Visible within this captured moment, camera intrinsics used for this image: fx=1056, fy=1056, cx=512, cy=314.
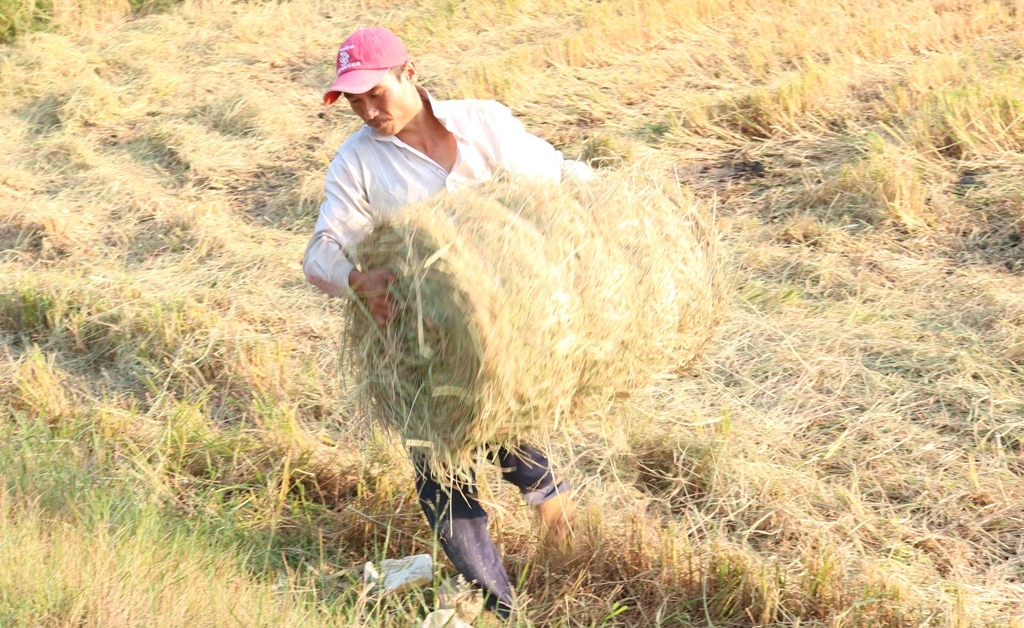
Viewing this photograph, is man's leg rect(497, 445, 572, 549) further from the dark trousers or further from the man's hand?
the man's hand

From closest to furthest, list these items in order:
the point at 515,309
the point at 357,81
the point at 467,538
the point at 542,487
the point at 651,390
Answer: the point at 515,309 → the point at 357,81 → the point at 467,538 → the point at 542,487 → the point at 651,390

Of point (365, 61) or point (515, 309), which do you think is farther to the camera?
point (365, 61)

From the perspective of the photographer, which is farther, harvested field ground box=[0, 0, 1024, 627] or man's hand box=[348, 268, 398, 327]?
harvested field ground box=[0, 0, 1024, 627]

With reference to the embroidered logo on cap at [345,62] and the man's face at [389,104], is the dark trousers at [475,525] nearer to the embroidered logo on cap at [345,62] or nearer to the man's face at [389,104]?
the man's face at [389,104]

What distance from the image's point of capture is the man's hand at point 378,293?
2.45 m

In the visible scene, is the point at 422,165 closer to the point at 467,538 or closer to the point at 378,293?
the point at 378,293

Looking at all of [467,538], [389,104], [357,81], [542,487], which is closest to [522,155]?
[389,104]

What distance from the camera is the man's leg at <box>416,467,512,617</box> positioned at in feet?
9.21

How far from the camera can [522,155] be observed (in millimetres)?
2826

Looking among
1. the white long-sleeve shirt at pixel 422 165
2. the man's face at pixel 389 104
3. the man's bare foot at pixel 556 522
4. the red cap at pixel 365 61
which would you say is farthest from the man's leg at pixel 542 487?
the red cap at pixel 365 61

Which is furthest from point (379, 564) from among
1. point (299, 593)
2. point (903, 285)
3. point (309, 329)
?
point (903, 285)

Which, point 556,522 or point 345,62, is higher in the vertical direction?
point 345,62

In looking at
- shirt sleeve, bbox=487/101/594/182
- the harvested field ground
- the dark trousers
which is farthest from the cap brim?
the harvested field ground

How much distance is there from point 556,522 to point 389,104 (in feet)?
4.14
